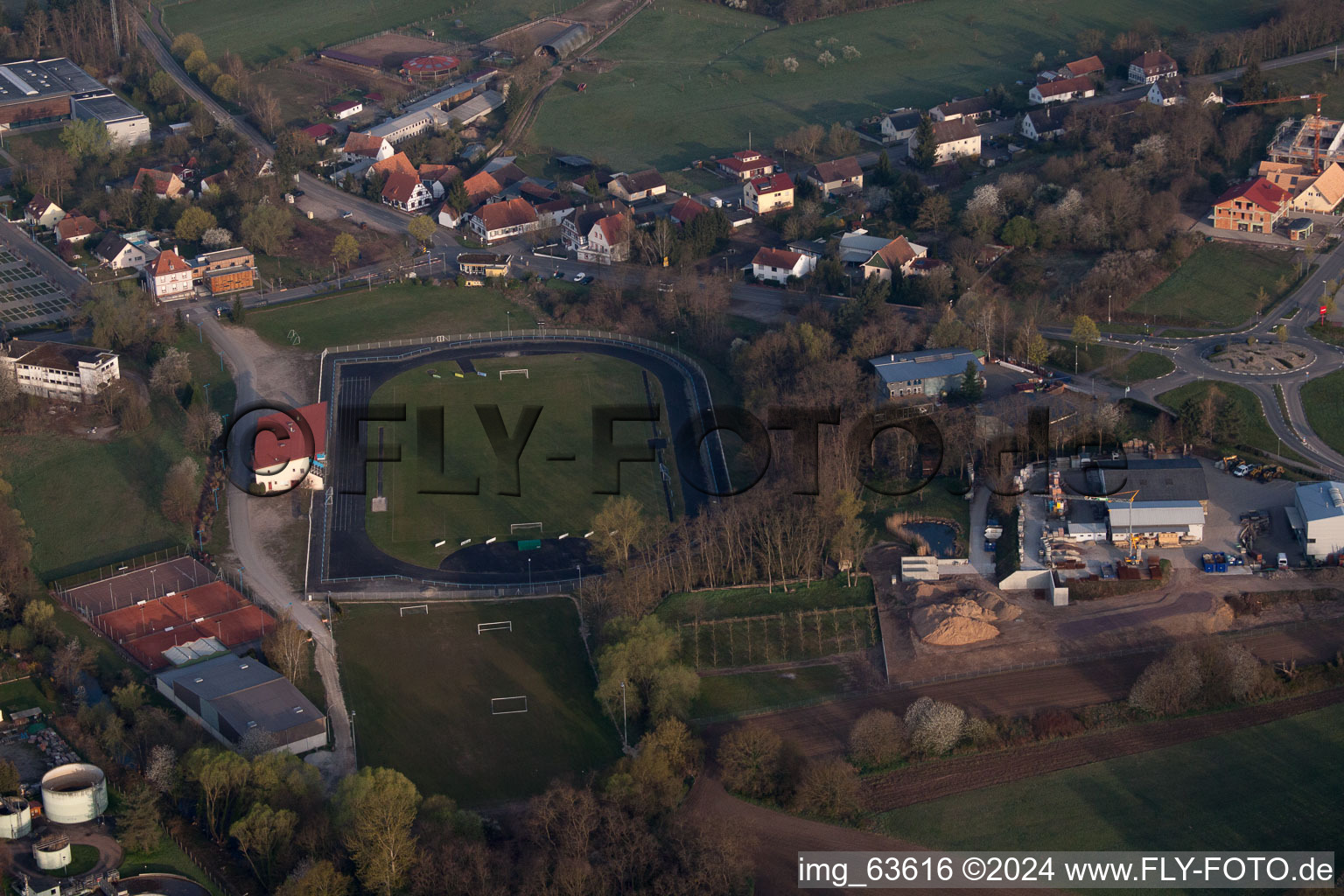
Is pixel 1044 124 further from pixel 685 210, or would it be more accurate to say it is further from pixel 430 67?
pixel 430 67

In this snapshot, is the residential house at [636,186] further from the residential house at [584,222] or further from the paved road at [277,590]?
the paved road at [277,590]

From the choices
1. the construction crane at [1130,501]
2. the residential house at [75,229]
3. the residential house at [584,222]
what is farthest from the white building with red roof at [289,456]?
the construction crane at [1130,501]

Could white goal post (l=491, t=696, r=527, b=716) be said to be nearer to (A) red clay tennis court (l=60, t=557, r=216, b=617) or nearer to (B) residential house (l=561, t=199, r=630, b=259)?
(A) red clay tennis court (l=60, t=557, r=216, b=617)

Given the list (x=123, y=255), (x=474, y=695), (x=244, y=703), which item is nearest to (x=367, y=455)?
(x=474, y=695)

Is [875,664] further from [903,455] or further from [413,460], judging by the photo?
[413,460]

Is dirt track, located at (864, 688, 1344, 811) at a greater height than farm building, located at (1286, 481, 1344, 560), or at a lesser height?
lesser

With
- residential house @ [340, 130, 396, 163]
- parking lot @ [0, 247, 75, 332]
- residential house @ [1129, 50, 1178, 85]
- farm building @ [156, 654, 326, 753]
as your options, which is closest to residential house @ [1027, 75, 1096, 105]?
residential house @ [1129, 50, 1178, 85]

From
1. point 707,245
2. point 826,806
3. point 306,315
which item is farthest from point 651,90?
point 826,806
